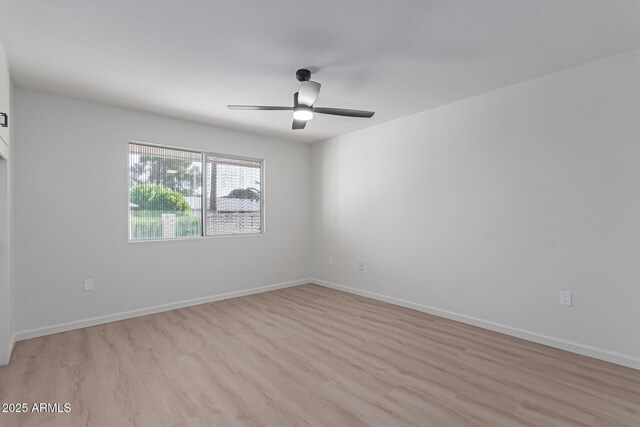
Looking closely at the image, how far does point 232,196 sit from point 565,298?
4066 millimetres

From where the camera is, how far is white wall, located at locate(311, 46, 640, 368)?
254cm

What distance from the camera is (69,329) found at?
331 centimetres

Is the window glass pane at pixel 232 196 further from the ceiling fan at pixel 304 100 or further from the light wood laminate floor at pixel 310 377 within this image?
the ceiling fan at pixel 304 100

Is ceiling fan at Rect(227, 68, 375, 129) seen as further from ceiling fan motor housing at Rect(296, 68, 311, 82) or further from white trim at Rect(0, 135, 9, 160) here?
white trim at Rect(0, 135, 9, 160)

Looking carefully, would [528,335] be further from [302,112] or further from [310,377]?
[302,112]

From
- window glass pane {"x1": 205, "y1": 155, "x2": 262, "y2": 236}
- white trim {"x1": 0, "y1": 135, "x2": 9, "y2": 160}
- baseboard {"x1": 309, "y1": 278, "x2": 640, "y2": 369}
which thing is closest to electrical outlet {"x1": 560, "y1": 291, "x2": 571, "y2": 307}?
baseboard {"x1": 309, "y1": 278, "x2": 640, "y2": 369}

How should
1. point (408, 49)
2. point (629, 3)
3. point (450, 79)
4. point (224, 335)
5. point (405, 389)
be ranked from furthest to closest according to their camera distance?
point (224, 335) → point (450, 79) → point (408, 49) → point (405, 389) → point (629, 3)

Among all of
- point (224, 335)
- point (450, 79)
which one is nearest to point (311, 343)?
point (224, 335)

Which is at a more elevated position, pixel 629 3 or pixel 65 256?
pixel 629 3

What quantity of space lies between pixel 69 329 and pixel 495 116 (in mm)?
4851

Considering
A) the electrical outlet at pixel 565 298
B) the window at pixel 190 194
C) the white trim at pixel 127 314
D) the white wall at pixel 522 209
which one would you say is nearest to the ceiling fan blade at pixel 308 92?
the white wall at pixel 522 209

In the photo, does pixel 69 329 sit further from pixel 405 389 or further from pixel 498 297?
pixel 498 297

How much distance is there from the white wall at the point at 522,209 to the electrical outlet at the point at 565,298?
45mm

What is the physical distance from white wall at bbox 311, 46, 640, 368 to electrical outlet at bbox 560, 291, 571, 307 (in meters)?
0.05
